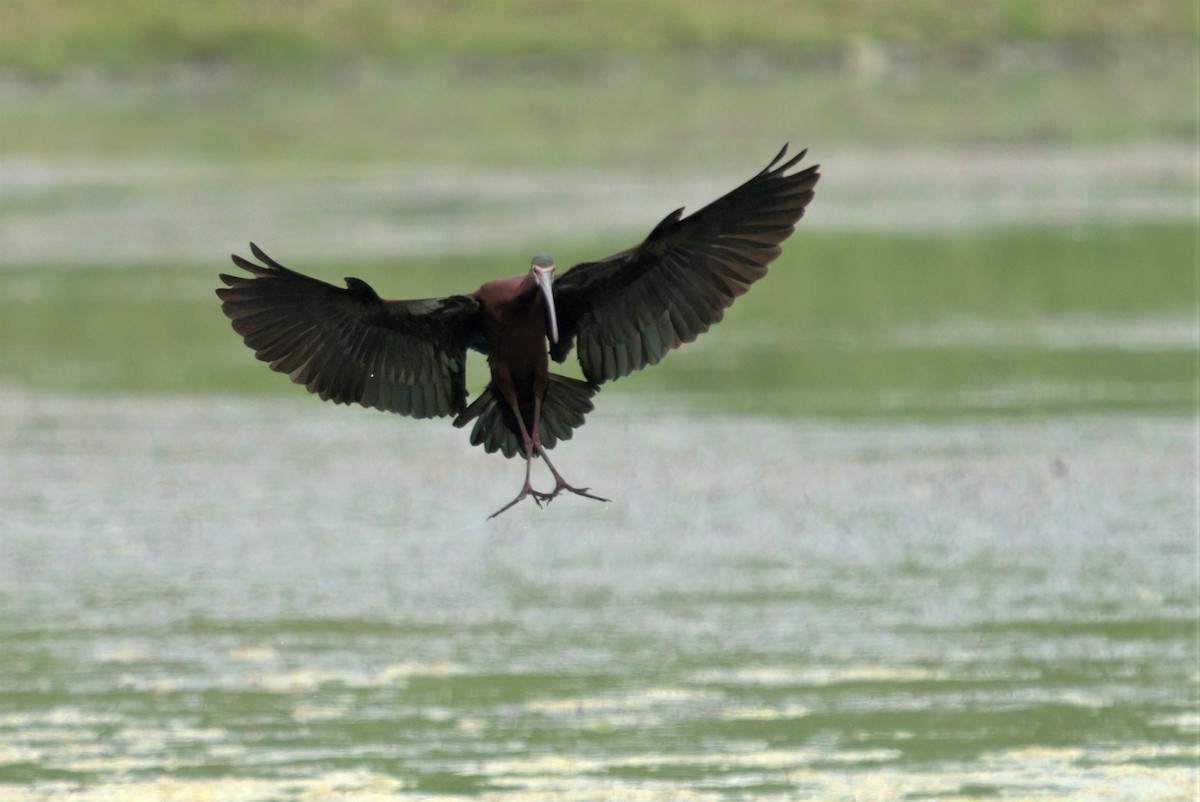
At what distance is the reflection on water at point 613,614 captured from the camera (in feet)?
27.5

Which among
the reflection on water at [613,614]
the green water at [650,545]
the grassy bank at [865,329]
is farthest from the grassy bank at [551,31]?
the reflection on water at [613,614]

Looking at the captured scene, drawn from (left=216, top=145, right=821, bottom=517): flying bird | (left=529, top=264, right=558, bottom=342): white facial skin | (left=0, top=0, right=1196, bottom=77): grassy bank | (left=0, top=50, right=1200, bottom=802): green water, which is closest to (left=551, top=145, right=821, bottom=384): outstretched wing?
(left=216, top=145, right=821, bottom=517): flying bird

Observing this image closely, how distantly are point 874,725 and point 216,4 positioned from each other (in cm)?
→ 4934

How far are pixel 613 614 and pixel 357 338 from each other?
3.32 m

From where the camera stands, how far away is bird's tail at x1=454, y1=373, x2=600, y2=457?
7.12m

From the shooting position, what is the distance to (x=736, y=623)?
10.1m

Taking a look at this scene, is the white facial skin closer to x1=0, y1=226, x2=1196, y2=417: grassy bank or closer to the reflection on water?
the reflection on water

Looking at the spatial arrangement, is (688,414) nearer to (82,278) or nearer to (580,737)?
(580,737)

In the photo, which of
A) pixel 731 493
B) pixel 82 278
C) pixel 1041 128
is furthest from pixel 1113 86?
pixel 731 493

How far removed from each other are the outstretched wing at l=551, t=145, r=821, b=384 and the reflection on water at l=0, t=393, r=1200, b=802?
1.62 meters

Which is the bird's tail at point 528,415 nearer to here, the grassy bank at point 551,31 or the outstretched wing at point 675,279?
the outstretched wing at point 675,279

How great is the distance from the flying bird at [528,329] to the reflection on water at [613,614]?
149 cm

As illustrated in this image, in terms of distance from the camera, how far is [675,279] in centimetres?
717

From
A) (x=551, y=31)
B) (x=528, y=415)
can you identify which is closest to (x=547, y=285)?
(x=528, y=415)
